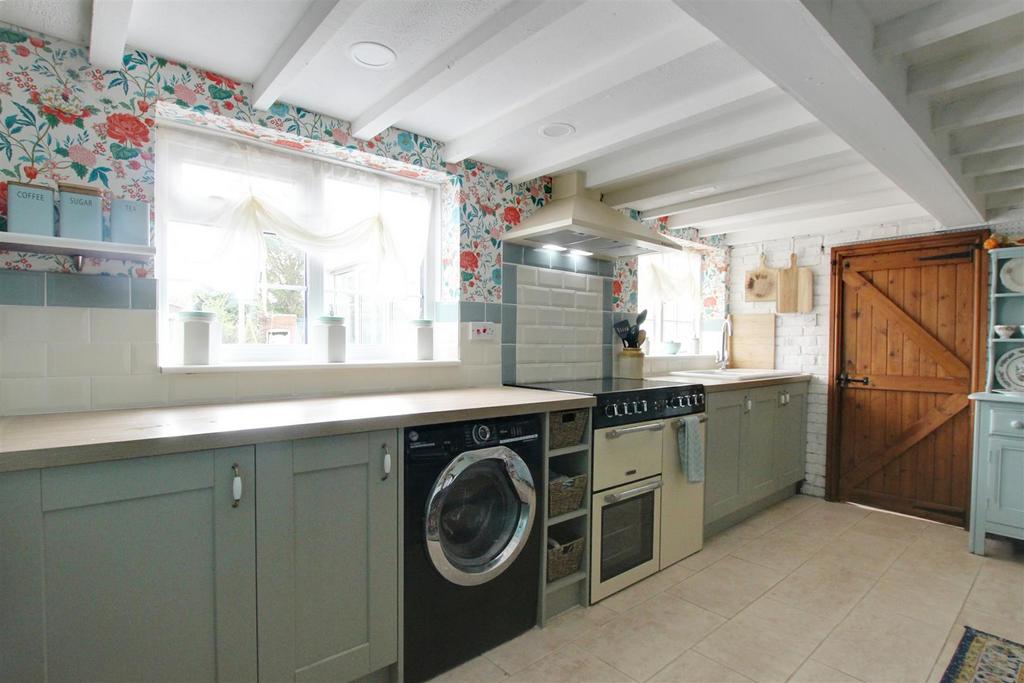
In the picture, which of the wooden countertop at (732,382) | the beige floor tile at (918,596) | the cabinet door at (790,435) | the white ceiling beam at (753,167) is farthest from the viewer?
the cabinet door at (790,435)

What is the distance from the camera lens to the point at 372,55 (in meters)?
1.84

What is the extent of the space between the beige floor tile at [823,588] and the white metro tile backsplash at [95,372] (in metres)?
2.55

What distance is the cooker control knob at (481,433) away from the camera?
1933 millimetres

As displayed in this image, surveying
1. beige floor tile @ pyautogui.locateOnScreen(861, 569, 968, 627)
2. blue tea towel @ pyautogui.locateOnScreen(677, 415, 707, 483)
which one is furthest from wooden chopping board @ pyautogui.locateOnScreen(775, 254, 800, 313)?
beige floor tile @ pyautogui.locateOnScreen(861, 569, 968, 627)

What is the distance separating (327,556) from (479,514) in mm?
638

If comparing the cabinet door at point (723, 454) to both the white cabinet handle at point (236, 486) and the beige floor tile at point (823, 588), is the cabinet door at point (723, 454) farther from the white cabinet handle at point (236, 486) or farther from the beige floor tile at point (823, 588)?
the white cabinet handle at point (236, 486)

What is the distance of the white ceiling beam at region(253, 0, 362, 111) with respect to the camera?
5.00 ft

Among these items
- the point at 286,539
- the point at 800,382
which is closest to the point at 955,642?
the point at 800,382

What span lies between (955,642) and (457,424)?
7.48 feet

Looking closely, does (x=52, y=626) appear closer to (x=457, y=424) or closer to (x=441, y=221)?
(x=457, y=424)

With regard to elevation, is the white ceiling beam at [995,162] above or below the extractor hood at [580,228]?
A: above

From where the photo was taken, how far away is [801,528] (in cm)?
344

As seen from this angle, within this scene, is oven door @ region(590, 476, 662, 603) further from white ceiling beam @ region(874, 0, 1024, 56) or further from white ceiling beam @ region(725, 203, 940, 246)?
white ceiling beam @ region(725, 203, 940, 246)

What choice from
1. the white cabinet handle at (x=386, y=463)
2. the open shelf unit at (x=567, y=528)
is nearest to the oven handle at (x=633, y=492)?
the open shelf unit at (x=567, y=528)
